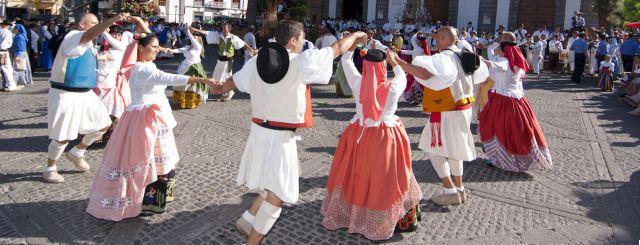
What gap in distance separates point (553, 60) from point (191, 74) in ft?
48.5

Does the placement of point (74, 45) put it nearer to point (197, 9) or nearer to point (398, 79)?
point (398, 79)

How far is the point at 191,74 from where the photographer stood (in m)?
10.3

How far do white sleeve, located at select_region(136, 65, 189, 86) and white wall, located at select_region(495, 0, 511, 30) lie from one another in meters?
24.4

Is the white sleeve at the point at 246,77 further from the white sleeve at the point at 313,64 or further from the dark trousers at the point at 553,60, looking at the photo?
the dark trousers at the point at 553,60

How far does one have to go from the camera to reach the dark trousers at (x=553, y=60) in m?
19.9

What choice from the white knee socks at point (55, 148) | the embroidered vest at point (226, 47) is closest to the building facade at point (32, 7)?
the embroidered vest at point (226, 47)

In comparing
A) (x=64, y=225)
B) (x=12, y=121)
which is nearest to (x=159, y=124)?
(x=64, y=225)

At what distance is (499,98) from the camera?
6664mm

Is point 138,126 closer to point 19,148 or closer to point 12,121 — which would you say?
point 19,148

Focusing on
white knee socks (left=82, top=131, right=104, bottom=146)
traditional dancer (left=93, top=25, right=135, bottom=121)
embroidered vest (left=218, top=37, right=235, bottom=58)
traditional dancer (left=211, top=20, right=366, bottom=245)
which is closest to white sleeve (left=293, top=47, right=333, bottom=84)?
traditional dancer (left=211, top=20, right=366, bottom=245)

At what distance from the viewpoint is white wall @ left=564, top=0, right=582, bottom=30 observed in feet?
82.1

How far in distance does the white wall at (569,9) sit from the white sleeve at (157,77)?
24.7 metres

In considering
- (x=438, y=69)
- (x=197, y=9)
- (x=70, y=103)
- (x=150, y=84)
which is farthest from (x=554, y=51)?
(x=197, y=9)

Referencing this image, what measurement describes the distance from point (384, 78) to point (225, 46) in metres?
7.63
